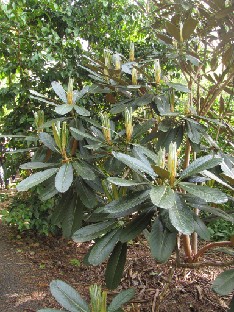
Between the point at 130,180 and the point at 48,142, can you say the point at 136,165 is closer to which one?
the point at 130,180

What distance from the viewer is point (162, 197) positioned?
2.94 ft

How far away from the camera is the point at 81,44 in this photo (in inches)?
116

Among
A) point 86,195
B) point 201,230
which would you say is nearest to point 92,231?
point 86,195

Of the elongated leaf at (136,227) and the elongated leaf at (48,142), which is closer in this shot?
the elongated leaf at (136,227)

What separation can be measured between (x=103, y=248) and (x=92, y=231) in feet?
0.25

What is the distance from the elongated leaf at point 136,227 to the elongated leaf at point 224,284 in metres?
0.28

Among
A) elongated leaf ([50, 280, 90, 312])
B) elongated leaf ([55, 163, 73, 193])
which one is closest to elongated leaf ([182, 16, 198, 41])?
elongated leaf ([55, 163, 73, 193])

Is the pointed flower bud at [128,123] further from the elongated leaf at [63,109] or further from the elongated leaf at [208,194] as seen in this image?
the elongated leaf at [208,194]

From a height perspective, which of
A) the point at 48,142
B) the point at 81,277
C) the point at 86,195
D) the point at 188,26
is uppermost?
the point at 188,26

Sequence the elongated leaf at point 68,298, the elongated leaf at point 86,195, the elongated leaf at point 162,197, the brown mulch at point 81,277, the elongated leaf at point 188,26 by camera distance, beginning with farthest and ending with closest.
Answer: the brown mulch at point 81,277, the elongated leaf at point 188,26, the elongated leaf at point 86,195, the elongated leaf at point 68,298, the elongated leaf at point 162,197

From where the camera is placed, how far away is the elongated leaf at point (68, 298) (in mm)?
1083

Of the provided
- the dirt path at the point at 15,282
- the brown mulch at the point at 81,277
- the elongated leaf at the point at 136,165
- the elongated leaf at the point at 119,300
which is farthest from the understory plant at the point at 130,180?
the dirt path at the point at 15,282

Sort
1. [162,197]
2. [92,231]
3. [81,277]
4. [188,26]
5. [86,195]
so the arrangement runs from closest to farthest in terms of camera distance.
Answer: [162,197] → [92,231] → [86,195] → [188,26] → [81,277]

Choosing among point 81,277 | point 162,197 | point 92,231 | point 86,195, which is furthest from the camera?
point 81,277
